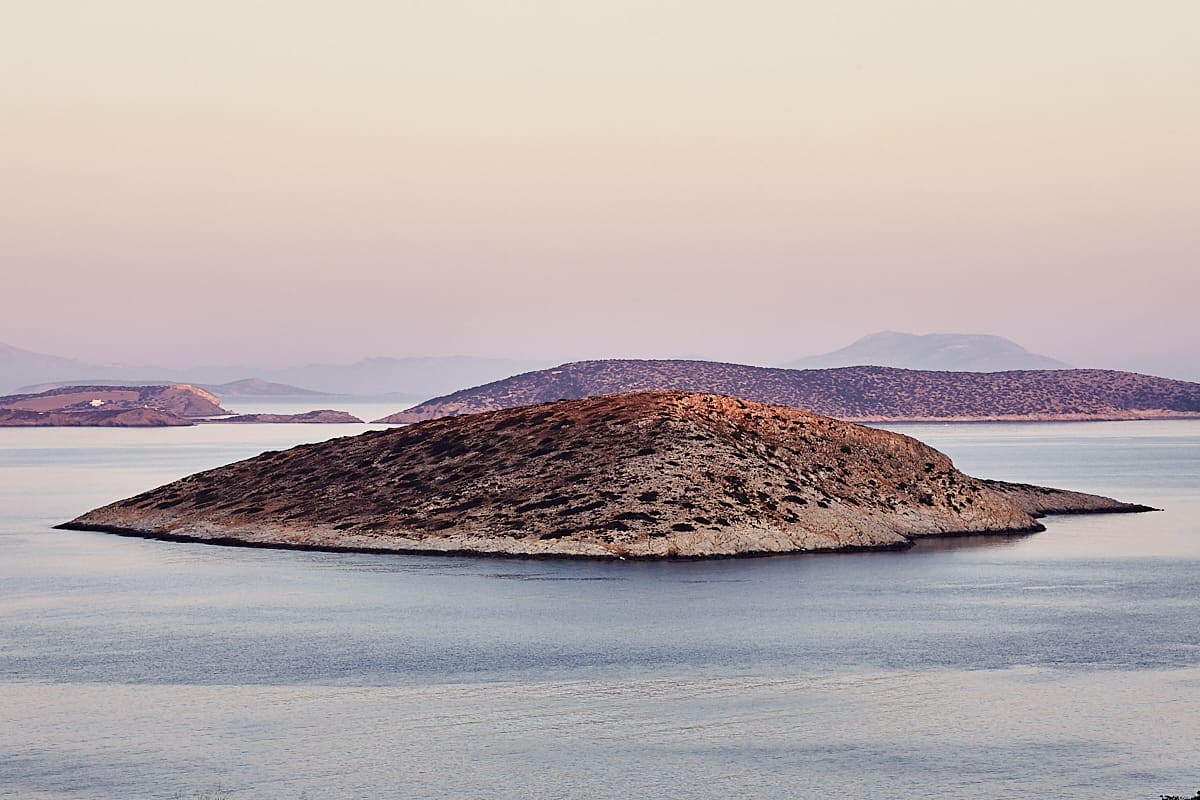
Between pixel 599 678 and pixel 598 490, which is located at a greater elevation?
pixel 598 490

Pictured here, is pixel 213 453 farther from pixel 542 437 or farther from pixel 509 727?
pixel 509 727

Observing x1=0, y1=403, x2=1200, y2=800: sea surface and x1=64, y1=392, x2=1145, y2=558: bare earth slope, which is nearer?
x1=0, y1=403, x2=1200, y2=800: sea surface

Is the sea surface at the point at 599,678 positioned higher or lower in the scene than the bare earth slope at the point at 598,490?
lower

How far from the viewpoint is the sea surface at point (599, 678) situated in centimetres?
2445

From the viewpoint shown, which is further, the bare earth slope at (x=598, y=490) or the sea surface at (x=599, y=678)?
the bare earth slope at (x=598, y=490)

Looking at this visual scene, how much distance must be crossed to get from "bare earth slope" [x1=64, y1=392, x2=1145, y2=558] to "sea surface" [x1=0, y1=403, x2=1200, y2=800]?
3531 mm

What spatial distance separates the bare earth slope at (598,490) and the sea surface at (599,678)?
3531 mm

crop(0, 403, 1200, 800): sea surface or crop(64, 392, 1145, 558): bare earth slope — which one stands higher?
crop(64, 392, 1145, 558): bare earth slope

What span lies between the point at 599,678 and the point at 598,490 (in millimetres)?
31750

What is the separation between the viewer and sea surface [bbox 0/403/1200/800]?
80.2ft

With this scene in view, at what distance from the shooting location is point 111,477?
416ft

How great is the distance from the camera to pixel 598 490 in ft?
211

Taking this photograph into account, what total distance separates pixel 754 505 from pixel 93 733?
127 feet

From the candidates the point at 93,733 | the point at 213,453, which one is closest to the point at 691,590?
the point at 93,733
